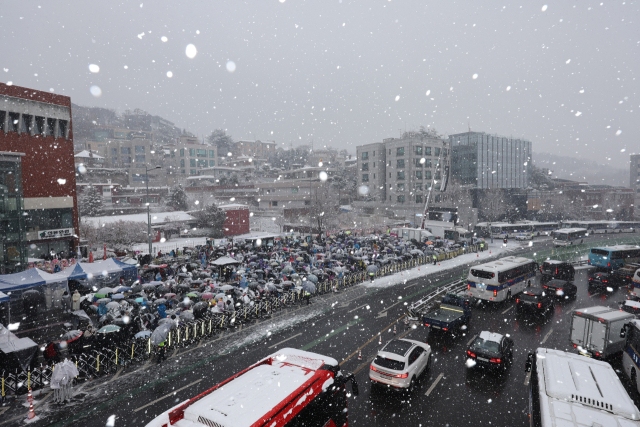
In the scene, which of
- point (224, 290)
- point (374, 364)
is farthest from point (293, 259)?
point (374, 364)

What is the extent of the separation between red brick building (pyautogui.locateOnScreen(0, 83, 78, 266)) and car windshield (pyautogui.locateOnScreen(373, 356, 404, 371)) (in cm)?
2976

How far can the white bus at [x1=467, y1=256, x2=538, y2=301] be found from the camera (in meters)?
18.9

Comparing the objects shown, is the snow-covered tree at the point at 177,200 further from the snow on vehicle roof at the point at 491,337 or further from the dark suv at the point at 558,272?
the snow on vehicle roof at the point at 491,337

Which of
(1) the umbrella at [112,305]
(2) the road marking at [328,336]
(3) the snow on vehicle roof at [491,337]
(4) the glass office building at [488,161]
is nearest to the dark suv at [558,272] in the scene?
(3) the snow on vehicle roof at [491,337]

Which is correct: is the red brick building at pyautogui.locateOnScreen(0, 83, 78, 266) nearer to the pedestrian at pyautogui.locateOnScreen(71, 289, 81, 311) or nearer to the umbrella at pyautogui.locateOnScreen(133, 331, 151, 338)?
the pedestrian at pyautogui.locateOnScreen(71, 289, 81, 311)

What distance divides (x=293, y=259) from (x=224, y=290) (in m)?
9.55

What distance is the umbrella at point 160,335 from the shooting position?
1261cm

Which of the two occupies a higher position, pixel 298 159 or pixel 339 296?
pixel 298 159

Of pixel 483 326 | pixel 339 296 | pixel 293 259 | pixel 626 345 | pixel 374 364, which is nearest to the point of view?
pixel 374 364

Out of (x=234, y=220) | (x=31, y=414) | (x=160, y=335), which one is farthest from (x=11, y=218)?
(x=234, y=220)

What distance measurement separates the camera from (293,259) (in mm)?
27469

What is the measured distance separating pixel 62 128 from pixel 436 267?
35.7 metres

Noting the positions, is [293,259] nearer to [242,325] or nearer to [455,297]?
[242,325]

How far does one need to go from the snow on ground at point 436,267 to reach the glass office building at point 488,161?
2205 inches
